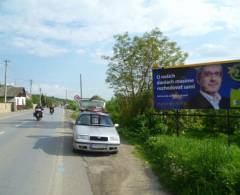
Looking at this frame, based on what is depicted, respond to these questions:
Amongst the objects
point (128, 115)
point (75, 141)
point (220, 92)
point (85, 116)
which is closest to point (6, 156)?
point (75, 141)

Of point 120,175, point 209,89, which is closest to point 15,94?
point 209,89

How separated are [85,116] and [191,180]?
838cm

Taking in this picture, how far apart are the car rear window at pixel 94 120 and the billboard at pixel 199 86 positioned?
2.43 meters

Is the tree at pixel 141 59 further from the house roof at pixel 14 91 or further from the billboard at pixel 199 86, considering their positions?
the house roof at pixel 14 91

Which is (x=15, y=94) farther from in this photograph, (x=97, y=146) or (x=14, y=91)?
(x=97, y=146)

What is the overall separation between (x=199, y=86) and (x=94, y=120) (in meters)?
4.22

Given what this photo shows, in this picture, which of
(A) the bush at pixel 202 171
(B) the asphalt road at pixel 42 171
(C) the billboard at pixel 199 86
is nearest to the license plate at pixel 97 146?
(B) the asphalt road at pixel 42 171

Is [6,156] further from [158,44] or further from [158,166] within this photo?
[158,44]

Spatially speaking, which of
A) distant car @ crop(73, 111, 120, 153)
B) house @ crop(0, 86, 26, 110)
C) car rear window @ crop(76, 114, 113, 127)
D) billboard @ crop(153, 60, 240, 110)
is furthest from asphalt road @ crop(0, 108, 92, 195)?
house @ crop(0, 86, 26, 110)

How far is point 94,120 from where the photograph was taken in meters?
15.9

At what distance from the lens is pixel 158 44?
24.0 meters

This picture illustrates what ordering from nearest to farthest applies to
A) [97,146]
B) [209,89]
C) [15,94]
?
1. [97,146]
2. [209,89]
3. [15,94]

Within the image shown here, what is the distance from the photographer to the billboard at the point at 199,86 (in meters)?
14.3

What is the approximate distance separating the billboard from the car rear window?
2.43 metres
